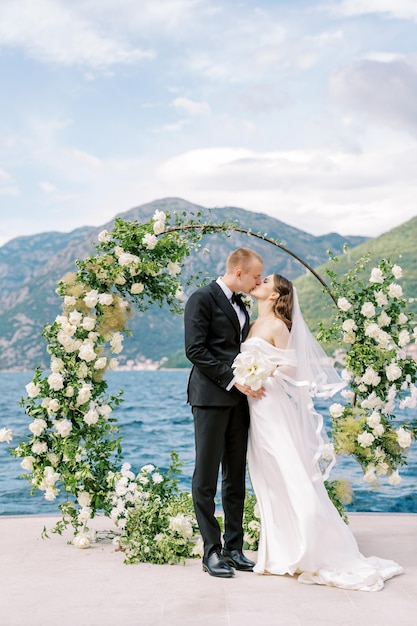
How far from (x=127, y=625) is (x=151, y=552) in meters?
1.34

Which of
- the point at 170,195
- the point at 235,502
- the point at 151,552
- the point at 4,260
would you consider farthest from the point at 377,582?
the point at 4,260

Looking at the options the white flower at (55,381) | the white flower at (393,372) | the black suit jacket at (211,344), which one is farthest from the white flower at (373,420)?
the white flower at (55,381)

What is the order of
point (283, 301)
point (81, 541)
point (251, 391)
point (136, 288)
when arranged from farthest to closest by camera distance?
point (136, 288) < point (81, 541) < point (283, 301) < point (251, 391)

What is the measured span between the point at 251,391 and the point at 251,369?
6.8 inches

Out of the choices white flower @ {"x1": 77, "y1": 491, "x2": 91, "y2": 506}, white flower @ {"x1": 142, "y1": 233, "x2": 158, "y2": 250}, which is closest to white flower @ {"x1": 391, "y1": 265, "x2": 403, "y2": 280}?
white flower @ {"x1": 142, "y1": 233, "x2": 158, "y2": 250}

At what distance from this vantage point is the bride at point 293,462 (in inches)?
196

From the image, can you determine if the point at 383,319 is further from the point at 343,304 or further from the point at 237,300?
the point at 237,300

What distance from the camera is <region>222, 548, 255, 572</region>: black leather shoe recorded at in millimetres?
5199

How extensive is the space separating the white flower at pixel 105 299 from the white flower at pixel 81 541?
1.60 m

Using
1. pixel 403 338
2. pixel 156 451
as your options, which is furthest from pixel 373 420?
pixel 156 451

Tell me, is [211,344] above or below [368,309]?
below

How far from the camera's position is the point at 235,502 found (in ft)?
17.6

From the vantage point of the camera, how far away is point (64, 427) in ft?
19.3

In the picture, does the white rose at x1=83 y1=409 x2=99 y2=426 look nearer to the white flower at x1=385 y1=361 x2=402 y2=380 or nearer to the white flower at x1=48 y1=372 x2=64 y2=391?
the white flower at x1=48 y1=372 x2=64 y2=391
